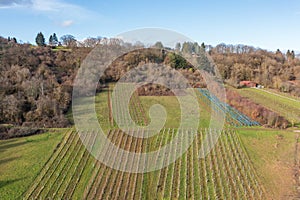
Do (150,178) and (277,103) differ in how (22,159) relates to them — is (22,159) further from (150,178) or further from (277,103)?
(277,103)

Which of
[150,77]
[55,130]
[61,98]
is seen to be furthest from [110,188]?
[150,77]

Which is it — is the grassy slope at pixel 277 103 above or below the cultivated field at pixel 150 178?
above

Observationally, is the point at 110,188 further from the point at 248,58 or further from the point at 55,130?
the point at 248,58

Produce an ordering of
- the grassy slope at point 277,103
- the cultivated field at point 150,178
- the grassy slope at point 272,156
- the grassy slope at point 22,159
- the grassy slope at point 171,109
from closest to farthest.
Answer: the cultivated field at point 150,178 → the grassy slope at point 22,159 → the grassy slope at point 272,156 → the grassy slope at point 171,109 → the grassy slope at point 277,103

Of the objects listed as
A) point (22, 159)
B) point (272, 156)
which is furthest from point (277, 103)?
point (22, 159)

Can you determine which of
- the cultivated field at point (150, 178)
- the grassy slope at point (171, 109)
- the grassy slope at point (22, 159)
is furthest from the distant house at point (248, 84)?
the grassy slope at point (22, 159)

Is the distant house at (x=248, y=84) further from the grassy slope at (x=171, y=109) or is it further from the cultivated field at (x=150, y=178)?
the cultivated field at (x=150, y=178)
